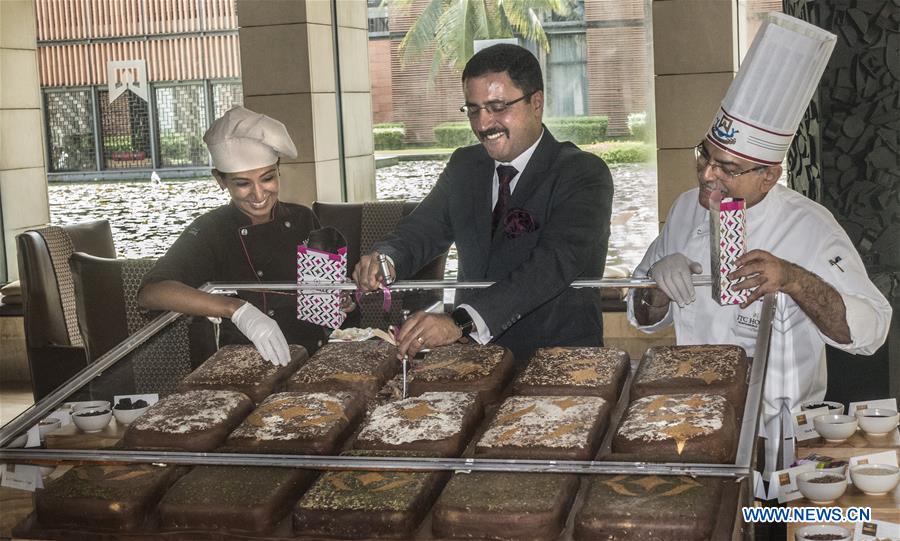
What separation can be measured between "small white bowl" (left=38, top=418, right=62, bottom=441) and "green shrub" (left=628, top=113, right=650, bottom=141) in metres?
4.67

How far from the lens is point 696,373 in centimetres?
190

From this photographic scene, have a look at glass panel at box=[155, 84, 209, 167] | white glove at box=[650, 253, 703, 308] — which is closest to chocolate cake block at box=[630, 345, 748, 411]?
white glove at box=[650, 253, 703, 308]

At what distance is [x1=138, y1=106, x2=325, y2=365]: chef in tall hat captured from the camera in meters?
2.43

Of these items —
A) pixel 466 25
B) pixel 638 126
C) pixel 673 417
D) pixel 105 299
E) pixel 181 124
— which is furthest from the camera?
pixel 181 124

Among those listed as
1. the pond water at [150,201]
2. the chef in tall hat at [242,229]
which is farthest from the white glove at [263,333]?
the pond water at [150,201]

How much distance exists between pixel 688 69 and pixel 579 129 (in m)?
0.83

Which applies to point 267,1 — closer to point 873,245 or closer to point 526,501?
point 873,245

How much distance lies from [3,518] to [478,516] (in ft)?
2.52

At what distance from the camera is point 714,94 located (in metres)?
5.43

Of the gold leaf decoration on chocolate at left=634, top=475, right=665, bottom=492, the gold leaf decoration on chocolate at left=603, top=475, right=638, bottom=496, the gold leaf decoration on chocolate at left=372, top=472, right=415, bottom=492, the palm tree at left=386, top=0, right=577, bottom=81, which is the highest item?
the palm tree at left=386, top=0, right=577, bottom=81

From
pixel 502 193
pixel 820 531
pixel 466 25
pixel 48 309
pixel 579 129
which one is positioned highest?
pixel 466 25

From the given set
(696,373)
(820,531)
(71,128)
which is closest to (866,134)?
(820,531)

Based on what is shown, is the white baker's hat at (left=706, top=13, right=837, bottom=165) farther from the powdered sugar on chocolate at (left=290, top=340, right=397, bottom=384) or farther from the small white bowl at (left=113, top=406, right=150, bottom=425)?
the small white bowl at (left=113, top=406, right=150, bottom=425)

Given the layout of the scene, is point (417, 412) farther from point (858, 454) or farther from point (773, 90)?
point (858, 454)
